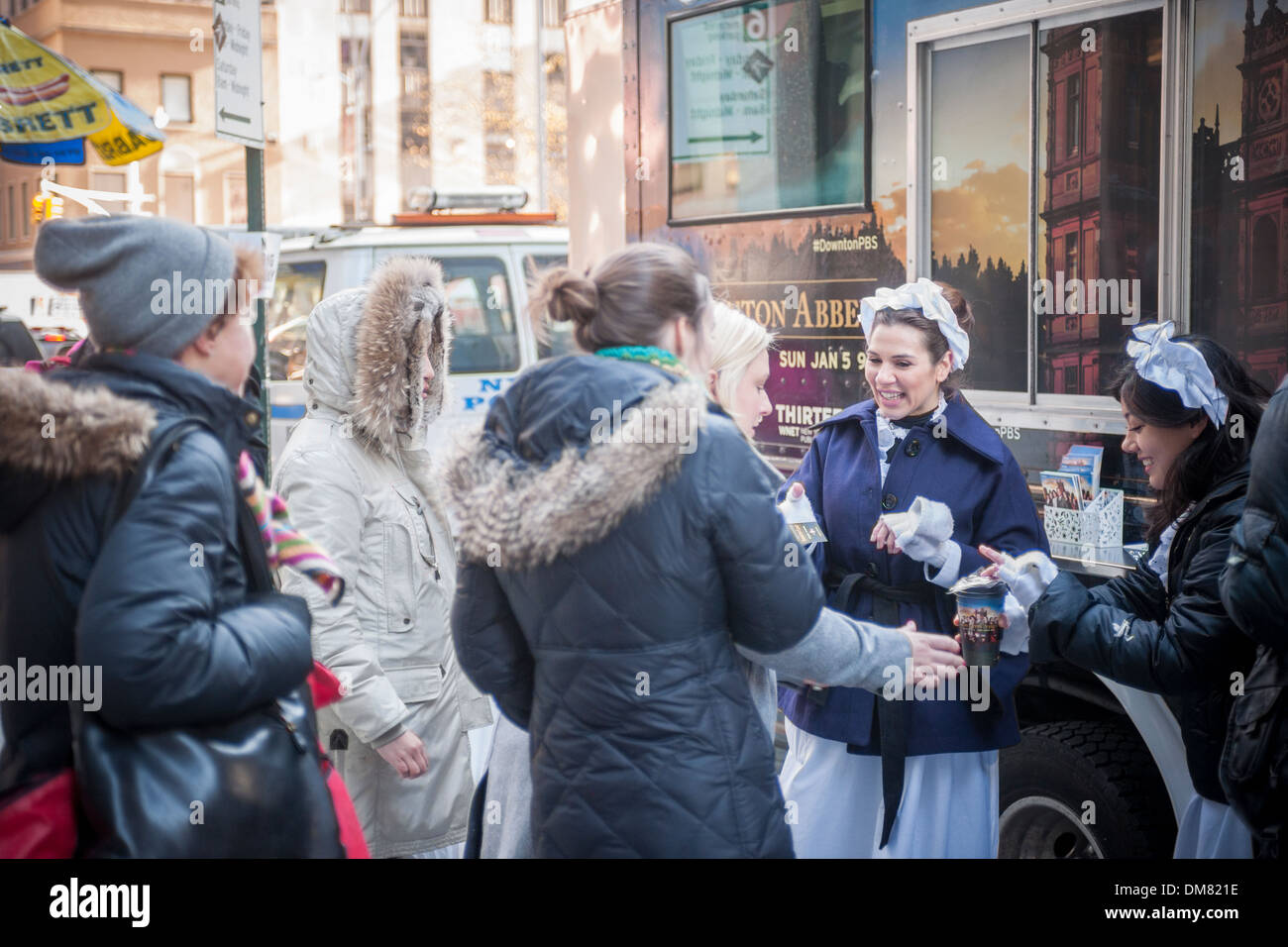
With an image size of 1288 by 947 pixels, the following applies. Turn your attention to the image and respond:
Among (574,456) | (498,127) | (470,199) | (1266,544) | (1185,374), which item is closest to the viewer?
(574,456)

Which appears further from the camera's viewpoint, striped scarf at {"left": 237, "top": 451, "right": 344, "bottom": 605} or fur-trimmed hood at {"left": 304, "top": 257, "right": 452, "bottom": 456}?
fur-trimmed hood at {"left": 304, "top": 257, "right": 452, "bottom": 456}

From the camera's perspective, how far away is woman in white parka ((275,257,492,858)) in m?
3.43

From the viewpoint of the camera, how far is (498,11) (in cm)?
4497

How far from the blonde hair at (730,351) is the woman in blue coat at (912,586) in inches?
21.4

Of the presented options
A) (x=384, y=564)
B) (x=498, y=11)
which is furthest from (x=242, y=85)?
(x=498, y=11)

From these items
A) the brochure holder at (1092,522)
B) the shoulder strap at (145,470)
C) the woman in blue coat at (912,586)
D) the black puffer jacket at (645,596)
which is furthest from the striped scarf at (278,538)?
the brochure holder at (1092,522)

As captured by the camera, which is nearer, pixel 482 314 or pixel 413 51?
pixel 482 314

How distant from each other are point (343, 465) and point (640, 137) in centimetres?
291

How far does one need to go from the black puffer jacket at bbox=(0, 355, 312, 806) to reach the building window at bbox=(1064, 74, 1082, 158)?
2802mm

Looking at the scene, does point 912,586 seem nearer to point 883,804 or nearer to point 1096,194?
point 883,804

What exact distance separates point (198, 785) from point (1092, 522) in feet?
9.10
